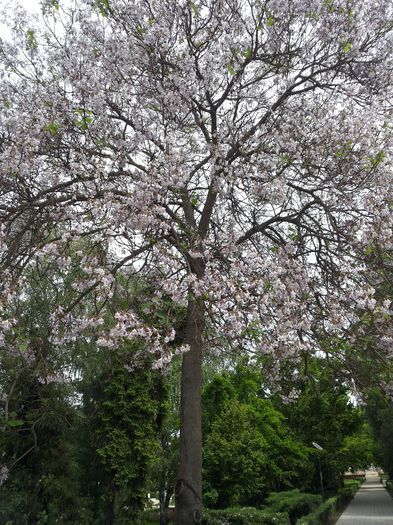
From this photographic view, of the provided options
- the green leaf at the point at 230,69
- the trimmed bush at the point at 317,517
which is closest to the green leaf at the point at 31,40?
the green leaf at the point at 230,69

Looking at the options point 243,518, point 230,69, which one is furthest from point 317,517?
point 230,69

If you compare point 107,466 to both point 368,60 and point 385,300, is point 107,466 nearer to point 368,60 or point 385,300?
point 385,300

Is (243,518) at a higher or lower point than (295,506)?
lower

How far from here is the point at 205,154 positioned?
861cm

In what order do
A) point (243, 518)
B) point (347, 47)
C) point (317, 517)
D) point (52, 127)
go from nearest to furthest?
point (52, 127) < point (347, 47) < point (243, 518) < point (317, 517)

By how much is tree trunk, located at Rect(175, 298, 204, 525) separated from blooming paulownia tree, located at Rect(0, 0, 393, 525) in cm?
2

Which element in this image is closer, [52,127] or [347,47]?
[52,127]

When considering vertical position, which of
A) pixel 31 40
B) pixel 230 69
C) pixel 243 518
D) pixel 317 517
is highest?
pixel 31 40

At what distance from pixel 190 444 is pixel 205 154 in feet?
14.1

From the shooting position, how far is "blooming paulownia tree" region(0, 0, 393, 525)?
6.27 metres

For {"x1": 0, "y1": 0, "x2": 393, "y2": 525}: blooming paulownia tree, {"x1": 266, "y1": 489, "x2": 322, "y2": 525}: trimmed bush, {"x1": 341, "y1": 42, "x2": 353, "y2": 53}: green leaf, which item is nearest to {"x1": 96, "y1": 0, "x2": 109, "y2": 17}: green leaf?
{"x1": 0, "y1": 0, "x2": 393, "y2": 525}: blooming paulownia tree

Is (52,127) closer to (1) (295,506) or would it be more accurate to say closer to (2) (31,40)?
(2) (31,40)

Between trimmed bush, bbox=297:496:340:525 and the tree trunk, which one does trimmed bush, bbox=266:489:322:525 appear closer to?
trimmed bush, bbox=297:496:340:525

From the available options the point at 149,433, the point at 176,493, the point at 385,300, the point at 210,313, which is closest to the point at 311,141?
the point at 385,300
